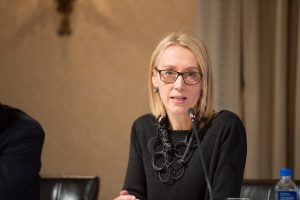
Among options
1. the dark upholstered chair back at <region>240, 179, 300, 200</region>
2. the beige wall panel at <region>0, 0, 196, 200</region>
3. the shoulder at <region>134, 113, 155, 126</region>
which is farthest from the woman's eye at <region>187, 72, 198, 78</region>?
the beige wall panel at <region>0, 0, 196, 200</region>

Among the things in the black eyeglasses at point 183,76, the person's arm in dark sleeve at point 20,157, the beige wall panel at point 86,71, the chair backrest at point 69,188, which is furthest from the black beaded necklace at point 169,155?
the beige wall panel at point 86,71

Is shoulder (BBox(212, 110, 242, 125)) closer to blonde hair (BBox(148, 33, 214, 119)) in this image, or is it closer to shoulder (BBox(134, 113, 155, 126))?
blonde hair (BBox(148, 33, 214, 119))

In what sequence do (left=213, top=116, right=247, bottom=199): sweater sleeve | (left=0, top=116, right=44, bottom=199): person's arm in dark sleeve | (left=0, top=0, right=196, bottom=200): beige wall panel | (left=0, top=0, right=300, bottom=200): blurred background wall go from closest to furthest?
(left=0, top=116, right=44, bottom=199): person's arm in dark sleeve → (left=213, top=116, right=247, bottom=199): sweater sleeve → (left=0, top=0, right=300, bottom=200): blurred background wall → (left=0, top=0, right=196, bottom=200): beige wall panel

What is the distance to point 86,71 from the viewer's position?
457 centimetres

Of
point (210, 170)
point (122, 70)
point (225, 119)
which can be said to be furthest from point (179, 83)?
point (122, 70)

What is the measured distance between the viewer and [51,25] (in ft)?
15.2

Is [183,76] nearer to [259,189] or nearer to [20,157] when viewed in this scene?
[259,189]

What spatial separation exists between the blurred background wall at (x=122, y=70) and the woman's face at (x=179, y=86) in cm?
133

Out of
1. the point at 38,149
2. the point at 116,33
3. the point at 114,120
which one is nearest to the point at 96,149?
the point at 114,120

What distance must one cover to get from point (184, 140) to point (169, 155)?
10 cm

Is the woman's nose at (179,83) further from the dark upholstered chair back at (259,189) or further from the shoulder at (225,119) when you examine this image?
the dark upholstered chair back at (259,189)

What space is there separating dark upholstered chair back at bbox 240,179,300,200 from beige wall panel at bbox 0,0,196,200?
1772 mm

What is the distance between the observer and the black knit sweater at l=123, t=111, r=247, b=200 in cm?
252

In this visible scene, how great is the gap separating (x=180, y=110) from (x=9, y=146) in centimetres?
81
